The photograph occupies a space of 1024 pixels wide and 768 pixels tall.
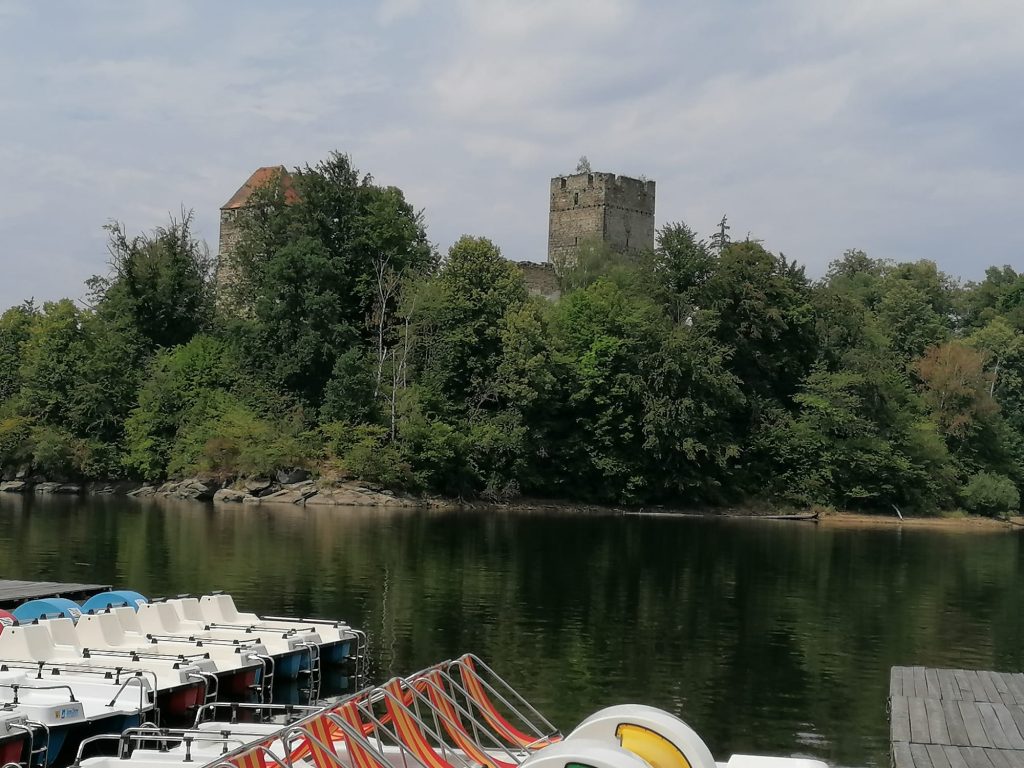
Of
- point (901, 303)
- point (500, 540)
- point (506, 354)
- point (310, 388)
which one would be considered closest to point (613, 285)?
point (506, 354)

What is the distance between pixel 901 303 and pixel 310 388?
42.0 meters

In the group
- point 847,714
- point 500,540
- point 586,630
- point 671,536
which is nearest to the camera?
point 847,714

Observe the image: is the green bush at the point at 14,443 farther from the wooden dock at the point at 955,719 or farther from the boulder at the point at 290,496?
the wooden dock at the point at 955,719

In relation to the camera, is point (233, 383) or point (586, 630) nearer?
point (586, 630)

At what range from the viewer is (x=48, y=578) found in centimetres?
3017

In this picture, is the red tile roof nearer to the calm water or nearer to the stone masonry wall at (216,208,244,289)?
the stone masonry wall at (216,208,244,289)

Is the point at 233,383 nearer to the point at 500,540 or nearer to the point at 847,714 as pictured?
the point at 500,540

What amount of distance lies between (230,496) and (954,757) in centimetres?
5491

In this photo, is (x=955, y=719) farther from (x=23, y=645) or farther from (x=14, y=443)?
(x=14, y=443)

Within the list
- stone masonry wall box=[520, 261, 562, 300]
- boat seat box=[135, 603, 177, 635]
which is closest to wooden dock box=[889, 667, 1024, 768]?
boat seat box=[135, 603, 177, 635]

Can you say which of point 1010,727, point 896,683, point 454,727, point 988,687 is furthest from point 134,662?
point 988,687

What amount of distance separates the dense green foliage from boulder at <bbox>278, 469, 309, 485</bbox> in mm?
500

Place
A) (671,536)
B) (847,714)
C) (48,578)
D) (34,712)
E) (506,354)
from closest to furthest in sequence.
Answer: (34,712), (847,714), (48,578), (671,536), (506,354)

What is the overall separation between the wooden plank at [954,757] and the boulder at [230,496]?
177 feet
